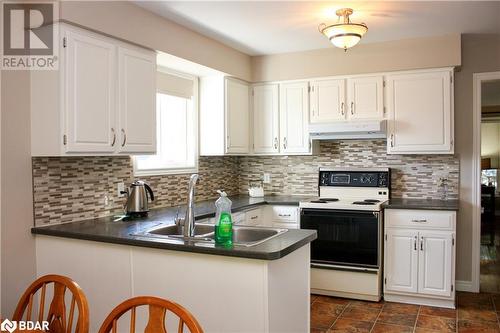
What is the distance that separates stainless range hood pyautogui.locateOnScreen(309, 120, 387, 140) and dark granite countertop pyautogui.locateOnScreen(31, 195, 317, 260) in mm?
1442

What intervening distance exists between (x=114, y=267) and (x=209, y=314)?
2.13ft

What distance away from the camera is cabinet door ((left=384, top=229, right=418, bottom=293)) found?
12.3 ft

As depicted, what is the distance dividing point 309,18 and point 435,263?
7.49 ft

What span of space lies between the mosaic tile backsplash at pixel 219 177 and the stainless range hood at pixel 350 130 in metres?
0.30

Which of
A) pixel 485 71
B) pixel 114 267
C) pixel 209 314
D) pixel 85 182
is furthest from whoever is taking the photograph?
pixel 485 71

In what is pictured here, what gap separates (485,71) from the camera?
4016mm

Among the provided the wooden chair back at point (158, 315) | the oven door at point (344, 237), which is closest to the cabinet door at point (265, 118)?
the oven door at point (344, 237)

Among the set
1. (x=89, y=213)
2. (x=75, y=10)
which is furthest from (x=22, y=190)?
(x=75, y=10)

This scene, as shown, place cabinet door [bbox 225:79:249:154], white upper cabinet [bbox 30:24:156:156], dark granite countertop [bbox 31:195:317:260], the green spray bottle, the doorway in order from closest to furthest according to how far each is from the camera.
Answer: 1. dark granite countertop [bbox 31:195:317:260]
2. the green spray bottle
3. white upper cabinet [bbox 30:24:156:156]
4. cabinet door [bbox 225:79:249:154]
5. the doorway

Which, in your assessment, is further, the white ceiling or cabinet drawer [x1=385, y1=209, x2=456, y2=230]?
cabinet drawer [x1=385, y1=209, x2=456, y2=230]

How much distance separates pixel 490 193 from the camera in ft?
26.1

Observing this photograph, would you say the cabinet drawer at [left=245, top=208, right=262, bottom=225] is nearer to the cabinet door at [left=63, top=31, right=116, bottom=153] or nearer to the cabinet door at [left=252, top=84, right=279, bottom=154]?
the cabinet door at [left=252, top=84, right=279, bottom=154]

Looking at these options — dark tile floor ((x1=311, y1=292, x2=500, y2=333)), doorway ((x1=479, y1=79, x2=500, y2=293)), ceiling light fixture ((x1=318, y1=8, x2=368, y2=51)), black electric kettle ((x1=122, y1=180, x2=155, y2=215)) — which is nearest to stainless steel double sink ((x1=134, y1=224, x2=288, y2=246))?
black electric kettle ((x1=122, y1=180, x2=155, y2=215))

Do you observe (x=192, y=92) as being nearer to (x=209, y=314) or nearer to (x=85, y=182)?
(x=85, y=182)
